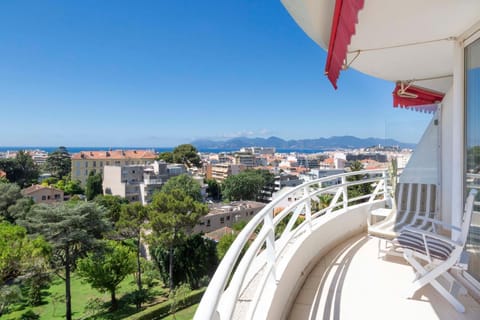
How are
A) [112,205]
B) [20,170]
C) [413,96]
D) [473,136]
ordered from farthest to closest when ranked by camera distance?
[20,170] → [112,205] → [413,96] → [473,136]

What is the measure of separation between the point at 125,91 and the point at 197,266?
182ft

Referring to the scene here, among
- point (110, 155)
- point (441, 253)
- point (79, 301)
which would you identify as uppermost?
point (110, 155)

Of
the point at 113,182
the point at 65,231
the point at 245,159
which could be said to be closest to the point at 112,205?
the point at 113,182

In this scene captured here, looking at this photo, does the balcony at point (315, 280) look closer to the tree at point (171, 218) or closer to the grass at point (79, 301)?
the grass at point (79, 301)

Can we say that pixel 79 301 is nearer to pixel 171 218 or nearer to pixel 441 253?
pixel 171 218

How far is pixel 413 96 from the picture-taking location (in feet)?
12.2

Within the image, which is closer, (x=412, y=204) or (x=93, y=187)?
(x=412, y=204)

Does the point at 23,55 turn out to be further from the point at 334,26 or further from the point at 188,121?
the point at 188,121

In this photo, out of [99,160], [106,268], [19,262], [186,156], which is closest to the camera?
[19,262]

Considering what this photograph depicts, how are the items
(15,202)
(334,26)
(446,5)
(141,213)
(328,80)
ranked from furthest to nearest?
(15,202)
(141,213)
(328,80)
(446,5)
(334,26)

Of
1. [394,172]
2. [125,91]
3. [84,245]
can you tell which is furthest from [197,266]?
[125,91]

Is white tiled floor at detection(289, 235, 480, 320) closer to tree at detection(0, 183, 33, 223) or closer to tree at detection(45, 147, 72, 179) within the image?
tree at detection(0, 183, 33, 223)

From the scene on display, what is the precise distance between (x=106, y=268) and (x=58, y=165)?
154ft

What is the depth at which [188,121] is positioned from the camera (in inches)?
3688
